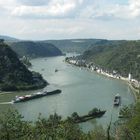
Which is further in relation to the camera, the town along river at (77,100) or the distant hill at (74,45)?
the distant hill at (74,45)

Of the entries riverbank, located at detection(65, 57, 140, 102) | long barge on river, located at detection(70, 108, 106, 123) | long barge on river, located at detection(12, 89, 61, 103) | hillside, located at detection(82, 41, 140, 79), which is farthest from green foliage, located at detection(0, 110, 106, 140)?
hillside, located at detection(82, 41, 140, 79)

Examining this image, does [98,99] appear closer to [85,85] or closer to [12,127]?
[85,85]

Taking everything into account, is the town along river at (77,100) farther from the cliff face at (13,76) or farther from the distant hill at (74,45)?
the distant hill at (74,45)

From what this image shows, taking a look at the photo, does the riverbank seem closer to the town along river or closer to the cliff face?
the town along river

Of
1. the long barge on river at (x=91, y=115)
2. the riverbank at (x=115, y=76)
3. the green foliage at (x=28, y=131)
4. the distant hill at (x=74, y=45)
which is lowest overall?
the distant hill at (x=74, y=45)

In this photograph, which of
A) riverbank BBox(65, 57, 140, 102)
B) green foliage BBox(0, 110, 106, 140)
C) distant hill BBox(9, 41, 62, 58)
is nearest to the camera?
green foliage BBox(0, 110, 106, 140)

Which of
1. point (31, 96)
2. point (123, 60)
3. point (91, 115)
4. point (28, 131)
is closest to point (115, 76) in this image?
point (123, 60)

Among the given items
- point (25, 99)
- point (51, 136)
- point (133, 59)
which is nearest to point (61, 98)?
point (25, 99)

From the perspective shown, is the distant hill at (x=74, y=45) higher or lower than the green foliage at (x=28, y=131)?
lower

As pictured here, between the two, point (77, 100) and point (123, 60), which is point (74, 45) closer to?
point (123, 60)

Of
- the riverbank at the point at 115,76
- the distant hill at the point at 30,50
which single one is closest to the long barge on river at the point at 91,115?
the riverbank at the point at 115,76
